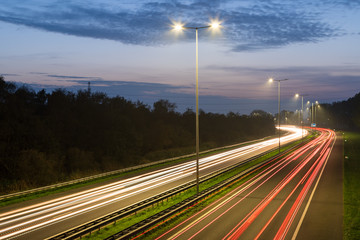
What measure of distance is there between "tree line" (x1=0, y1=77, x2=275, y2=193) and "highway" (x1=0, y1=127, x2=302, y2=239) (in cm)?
790

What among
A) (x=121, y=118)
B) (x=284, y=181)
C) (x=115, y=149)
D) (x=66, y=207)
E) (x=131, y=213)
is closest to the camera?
(x=131, y=213)

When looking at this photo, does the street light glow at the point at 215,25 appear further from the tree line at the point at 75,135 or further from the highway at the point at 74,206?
the tree line at the point at 75,135

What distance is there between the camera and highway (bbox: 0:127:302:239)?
625 inches

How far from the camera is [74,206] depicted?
66.5 feet

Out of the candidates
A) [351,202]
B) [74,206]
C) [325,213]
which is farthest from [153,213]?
[351,202]

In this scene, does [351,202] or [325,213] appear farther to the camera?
[351,202]

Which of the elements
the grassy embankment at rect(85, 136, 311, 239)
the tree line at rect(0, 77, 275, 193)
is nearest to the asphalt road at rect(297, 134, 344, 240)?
the grassy embankment at rect(85, 136, 311, 239)

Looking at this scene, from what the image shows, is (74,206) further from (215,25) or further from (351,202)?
(351,202)

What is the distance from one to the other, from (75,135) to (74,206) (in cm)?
3405

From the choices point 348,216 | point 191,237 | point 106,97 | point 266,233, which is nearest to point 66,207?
point 191,237

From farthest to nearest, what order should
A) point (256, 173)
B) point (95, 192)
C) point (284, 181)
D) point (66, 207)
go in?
point (256, 173)
point (284, 181)
point (95, 192)
point (66, 207)

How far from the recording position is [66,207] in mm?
20047

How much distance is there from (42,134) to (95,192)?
2040cm

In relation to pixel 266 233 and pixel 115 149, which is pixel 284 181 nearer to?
pixel 266 233
